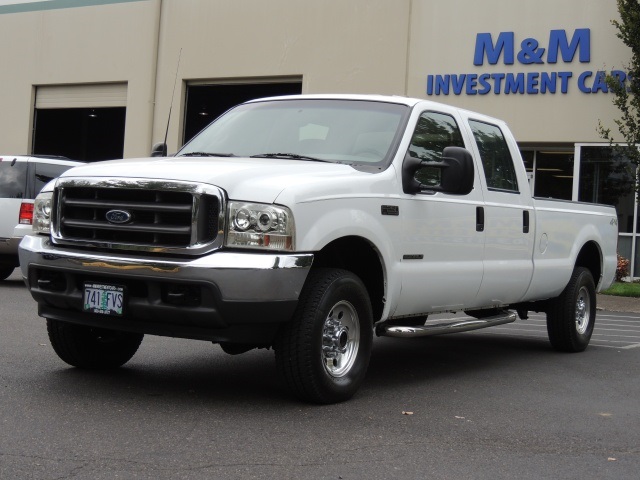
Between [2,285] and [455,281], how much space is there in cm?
960

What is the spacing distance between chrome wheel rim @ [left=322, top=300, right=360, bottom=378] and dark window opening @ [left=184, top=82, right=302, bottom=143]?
1931 cm

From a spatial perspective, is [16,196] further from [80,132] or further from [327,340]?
[80,132]

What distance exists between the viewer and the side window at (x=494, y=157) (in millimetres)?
8555

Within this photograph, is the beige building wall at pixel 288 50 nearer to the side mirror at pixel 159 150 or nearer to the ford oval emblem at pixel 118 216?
the side mirror at pixel 159 150

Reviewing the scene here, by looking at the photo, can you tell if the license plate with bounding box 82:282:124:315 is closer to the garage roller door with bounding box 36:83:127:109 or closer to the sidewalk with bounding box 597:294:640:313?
the sidewalk with bounding box 597:294:640:313

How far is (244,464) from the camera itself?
4.90m

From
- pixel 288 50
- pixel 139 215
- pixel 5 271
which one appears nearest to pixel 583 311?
pixel 139 215

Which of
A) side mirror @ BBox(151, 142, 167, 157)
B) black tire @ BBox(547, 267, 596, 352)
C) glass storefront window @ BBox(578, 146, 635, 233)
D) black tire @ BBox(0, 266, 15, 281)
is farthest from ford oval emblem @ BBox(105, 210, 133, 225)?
glass storefront window @ BBox(578, 146, 635, 233)

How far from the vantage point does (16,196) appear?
49.2 feet

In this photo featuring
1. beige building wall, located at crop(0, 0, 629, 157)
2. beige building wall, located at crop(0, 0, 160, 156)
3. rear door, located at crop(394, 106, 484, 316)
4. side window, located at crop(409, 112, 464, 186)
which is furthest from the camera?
beige building wall, located at crop(0, 0, 160, 156)

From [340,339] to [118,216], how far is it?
1.59 meters

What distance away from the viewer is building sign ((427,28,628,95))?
69.3 feet

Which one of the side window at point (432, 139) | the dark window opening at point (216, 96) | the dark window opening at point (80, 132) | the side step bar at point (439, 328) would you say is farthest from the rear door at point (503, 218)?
the dark window opening at point (80, 132)

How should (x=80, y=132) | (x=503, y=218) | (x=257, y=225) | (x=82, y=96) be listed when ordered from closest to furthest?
(x=257, y=225), (x=503, y=218), (x=82, y=96), (x=80, y=132)
